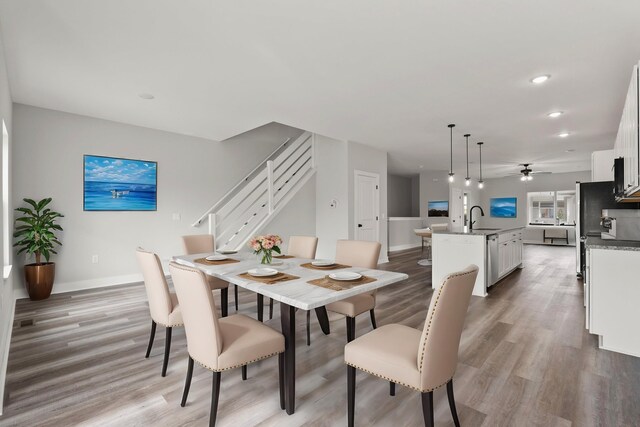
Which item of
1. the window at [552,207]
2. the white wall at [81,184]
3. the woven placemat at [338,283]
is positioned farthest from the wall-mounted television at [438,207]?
the woven placemat at [338,283]

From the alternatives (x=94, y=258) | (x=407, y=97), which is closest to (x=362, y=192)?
(x=407, y=97)

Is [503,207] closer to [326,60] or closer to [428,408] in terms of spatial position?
[326,60]

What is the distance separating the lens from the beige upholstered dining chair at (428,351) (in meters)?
1.46

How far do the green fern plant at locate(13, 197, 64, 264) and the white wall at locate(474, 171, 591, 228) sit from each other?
13.4 metres

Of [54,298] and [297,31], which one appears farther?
[54,298]

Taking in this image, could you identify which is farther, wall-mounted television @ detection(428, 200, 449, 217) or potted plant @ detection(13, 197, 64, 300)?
wall-mounted television @ detection(428, 200, 449, 217)

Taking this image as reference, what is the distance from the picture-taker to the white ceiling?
2275 mm

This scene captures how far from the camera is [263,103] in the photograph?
162 inches

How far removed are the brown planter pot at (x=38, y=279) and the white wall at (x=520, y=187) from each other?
13416 mm

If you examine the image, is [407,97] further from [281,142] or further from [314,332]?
[281,142]

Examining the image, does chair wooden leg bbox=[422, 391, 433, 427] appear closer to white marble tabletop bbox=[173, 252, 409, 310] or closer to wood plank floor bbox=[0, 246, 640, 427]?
wood plank floor bbox=[0, 246, 640, 427]

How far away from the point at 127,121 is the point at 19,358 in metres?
3.68

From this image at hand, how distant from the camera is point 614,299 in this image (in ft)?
8.81

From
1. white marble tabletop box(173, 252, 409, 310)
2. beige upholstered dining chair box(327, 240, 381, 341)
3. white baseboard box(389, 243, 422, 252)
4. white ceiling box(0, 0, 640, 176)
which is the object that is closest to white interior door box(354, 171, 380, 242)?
white ceiling box(0, 0, 640, 176)
